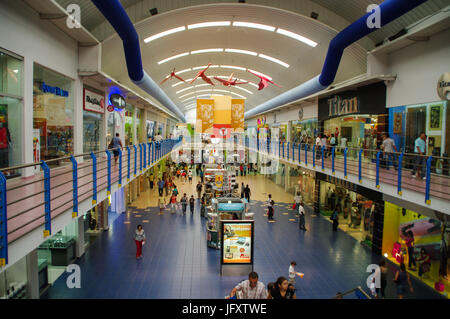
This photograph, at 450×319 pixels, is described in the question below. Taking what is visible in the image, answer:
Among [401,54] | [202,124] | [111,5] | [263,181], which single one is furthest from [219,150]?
[111,5]

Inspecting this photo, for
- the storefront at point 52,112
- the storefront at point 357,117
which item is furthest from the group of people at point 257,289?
the storefront at point 357,117

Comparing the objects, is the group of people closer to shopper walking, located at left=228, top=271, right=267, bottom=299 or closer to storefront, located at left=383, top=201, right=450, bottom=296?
shopper walking, located at left=228, top=271, right=267, bottom=299

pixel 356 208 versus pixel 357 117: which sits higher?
pixel 357 117

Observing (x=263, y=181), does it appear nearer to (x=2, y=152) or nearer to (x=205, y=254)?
(x=205, y=254)

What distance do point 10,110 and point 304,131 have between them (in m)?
18.9

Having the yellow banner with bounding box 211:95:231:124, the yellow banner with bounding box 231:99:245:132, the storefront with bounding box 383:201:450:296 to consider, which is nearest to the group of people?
the storefront with bounding box 383:201:450:296

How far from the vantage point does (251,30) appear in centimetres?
1741

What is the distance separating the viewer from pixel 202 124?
19828mm

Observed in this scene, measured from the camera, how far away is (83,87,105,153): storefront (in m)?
11.9

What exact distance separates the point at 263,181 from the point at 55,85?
26418 millimetres

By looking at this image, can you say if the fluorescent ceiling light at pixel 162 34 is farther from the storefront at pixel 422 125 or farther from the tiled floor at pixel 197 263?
the storefront at pixel 422 125

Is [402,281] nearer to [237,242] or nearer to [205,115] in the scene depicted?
[237,242]

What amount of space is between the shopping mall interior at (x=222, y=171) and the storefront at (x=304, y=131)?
984 mm

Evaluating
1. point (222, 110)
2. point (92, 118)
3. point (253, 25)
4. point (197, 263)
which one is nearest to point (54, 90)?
point (92, 118)
